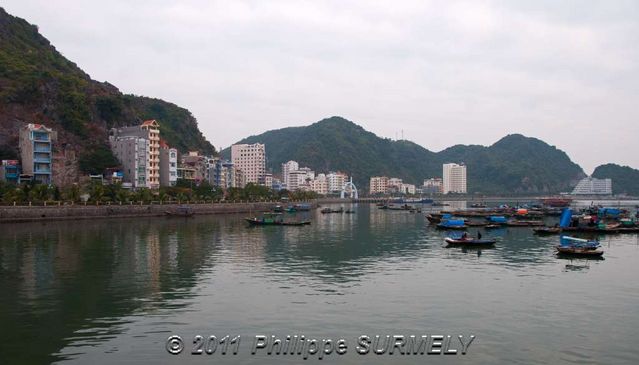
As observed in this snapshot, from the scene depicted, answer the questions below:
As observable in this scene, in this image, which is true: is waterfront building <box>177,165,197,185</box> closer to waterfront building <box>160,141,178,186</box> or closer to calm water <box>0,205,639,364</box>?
waterfront building <box>160,141,178,186</box>

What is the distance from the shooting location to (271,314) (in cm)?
2814

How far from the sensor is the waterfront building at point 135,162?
14100 centimetres

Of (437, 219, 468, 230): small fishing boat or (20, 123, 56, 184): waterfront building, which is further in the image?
(20, 123, 56, 184): waterfront building

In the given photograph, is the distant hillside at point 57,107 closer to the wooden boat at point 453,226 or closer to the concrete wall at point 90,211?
the concrete wall at point 90,211

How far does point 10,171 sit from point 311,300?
363ft

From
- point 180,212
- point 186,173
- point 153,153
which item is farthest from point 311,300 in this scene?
point 186,173

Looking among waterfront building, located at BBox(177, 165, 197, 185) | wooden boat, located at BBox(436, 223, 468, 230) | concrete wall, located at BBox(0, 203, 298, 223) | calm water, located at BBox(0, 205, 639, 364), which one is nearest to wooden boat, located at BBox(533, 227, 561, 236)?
wooden boat, located at BBox(436, 223, 468, 230)

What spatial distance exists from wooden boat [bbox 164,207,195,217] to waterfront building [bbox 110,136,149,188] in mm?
24457

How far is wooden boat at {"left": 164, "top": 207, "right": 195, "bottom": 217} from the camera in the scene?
119 meters

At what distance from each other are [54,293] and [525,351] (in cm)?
2812

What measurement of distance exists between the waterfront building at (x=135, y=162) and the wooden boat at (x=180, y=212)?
2446cm

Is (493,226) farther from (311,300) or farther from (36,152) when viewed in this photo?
(36,152)

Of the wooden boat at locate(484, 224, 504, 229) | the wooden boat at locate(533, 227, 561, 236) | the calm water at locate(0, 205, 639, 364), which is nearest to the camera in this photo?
the calm water at locate(0, 205, 639, 364)

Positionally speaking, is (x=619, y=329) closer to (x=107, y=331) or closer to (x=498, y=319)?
(x=498, y=319)
